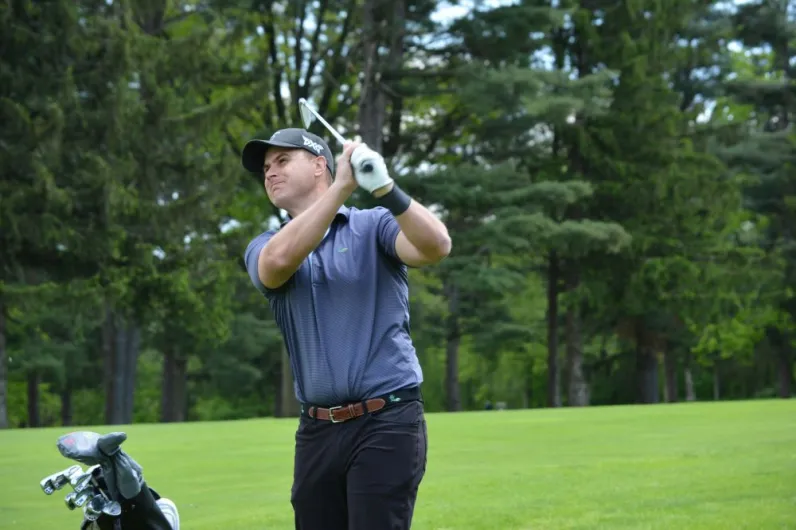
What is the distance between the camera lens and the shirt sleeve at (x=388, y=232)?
4324 millimetres

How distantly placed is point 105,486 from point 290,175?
4.89 ft

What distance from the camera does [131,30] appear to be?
29500 millimetres

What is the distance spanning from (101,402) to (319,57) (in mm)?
37275

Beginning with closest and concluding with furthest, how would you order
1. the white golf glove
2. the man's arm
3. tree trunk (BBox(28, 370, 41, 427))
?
1. the white golf glove
2. the man's arm
3. tree trunk (BBox(28, 370, 41, 427))

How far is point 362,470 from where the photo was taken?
4.28 m

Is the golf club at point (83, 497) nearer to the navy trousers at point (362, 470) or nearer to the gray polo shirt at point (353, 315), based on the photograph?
the navy trousers at point (362, 470)

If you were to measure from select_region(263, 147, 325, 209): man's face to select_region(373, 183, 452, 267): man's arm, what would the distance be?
0.47 metres

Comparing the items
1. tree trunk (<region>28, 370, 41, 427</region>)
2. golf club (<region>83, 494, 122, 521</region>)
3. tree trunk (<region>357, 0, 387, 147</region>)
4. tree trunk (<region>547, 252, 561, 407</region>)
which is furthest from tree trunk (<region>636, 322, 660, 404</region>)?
golf club (<region>83, 494, 122, 521</region>)

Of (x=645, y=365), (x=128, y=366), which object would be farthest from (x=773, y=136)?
(x=128, y=366)

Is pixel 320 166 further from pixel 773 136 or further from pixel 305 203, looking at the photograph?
pixel 773 136

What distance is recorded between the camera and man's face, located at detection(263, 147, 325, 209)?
4.53m

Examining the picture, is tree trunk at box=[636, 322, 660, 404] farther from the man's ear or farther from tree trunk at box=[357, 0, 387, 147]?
the man's ear

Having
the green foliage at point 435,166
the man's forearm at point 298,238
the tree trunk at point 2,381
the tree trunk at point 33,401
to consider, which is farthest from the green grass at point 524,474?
the tree trunk at point 33,401

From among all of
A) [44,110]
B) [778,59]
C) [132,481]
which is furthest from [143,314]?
[132,481]
